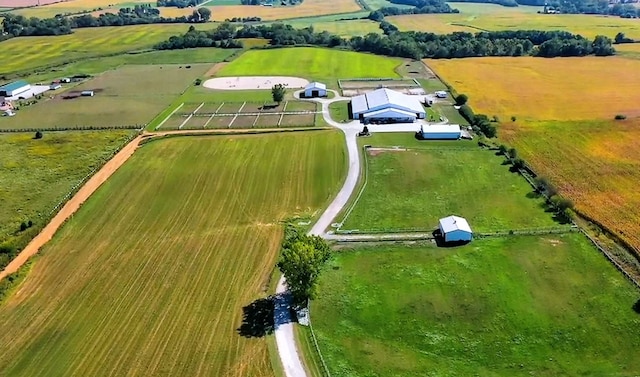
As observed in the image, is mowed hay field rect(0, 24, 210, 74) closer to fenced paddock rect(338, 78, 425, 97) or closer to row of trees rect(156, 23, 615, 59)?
row of trees rect(156, 23, 615, 59)

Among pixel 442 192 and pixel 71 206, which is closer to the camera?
pixel 71 206

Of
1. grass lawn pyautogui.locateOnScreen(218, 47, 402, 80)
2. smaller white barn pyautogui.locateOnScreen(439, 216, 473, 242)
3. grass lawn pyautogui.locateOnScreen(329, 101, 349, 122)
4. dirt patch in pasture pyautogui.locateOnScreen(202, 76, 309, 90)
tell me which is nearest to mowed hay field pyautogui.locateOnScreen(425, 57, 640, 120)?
grass lawn pyautogui.locateOnScreen(218, 47, 402, 80)

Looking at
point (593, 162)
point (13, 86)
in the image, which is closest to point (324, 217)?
point (593, 162)

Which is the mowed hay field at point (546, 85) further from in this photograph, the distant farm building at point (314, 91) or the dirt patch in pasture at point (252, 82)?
the dirt patch in pasture at point (252, 82)

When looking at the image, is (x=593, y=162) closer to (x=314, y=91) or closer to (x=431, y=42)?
(x=314, y=91)

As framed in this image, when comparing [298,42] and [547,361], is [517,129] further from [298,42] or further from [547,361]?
[298,42]

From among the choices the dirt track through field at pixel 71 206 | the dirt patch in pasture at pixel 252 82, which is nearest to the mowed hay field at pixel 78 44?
the dirt patch in pasture at pixel 252 82
